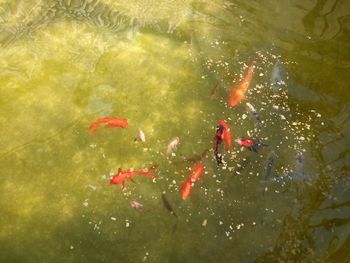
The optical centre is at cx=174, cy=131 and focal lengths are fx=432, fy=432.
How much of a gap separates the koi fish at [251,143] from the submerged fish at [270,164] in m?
0.08

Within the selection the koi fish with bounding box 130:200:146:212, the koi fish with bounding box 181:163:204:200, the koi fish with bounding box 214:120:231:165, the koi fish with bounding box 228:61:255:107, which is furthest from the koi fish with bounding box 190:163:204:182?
the koi fish with bounding box 228:61:255:107

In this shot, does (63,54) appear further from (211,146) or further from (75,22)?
(211,146)

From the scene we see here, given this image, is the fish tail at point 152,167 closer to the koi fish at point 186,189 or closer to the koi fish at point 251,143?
the koi fish at point 186,189

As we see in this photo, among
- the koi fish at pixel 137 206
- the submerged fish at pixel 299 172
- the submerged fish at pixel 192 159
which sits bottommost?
the koi fish at pixel 137 206

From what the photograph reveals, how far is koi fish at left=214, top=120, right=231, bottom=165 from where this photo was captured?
2740mm

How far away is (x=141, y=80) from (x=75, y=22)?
78 centimetres

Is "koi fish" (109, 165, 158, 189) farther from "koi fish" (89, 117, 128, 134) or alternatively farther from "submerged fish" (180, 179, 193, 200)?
"koi fish" (89, 117, 128, 134)

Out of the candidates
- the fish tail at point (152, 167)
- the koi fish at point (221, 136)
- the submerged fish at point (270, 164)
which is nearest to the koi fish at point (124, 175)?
the fish tail at point (152, 167)

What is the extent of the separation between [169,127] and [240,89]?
1.98 ft

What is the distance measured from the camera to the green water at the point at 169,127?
2395 millimetres

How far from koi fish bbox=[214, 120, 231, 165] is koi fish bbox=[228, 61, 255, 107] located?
19 cm

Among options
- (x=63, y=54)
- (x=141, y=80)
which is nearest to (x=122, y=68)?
(x=141, y=80)

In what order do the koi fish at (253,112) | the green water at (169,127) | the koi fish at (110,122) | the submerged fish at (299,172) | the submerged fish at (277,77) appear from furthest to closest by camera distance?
the submerged fish at (277,77), the koi fish at (253,112), the koi fish at (110,122), the submerged fish at (299,172), the green water at (169,127)

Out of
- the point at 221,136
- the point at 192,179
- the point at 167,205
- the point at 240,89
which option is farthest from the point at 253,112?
the point at 167,205
